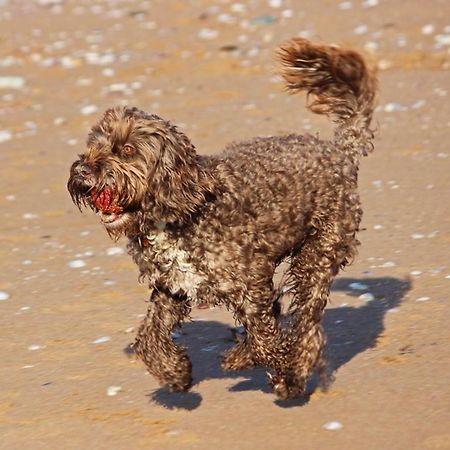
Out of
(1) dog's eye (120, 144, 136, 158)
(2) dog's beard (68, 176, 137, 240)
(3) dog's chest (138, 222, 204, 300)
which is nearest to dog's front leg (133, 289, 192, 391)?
(3) dog's chest (138, 222, 204, 300)

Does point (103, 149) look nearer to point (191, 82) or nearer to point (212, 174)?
point (212, 174)

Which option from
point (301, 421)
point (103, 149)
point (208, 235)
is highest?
point (103, 149)

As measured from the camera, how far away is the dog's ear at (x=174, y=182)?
6664 millimetres

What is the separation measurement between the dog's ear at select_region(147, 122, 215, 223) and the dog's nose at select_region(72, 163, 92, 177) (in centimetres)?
36

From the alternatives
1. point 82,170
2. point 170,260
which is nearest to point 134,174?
point 82,170

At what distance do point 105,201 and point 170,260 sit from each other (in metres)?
0.56

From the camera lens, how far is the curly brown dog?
666 cm

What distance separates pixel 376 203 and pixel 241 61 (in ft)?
21.6

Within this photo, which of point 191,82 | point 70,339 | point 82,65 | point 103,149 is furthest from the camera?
point 82,65

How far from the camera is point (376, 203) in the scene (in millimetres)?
11438

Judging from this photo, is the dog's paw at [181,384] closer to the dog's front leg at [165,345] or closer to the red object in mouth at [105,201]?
the dog's front leg at [165,345]

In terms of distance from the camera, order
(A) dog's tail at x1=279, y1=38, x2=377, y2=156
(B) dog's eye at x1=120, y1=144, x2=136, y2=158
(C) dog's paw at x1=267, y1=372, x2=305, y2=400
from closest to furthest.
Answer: (B) dog's eye at x1=120, y1=144, x2=136, y2=158, (C) dog's paw at x1=267, y1=372, x2=305, y2=400, (A) dog's tail at x1=279, y1=38, x2=377, y2=156

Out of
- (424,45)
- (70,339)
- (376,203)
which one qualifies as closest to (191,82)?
(424,45)

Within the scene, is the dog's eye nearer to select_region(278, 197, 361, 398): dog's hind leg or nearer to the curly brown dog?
the curly brown dog
